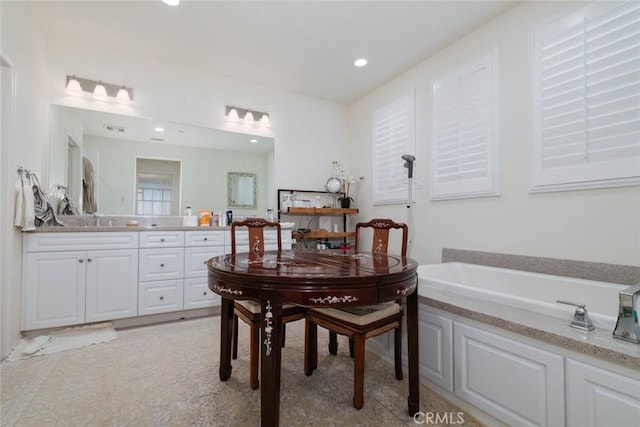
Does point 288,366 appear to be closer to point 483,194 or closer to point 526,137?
point 483,194

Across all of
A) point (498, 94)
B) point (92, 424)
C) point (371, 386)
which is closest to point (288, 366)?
point (371, 386)

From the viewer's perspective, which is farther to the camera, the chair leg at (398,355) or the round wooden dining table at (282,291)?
the chair leg at (398,355)

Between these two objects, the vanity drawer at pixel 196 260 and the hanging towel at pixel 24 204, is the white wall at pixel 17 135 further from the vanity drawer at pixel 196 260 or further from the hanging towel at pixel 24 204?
the vanity drawer at pixel 196 260

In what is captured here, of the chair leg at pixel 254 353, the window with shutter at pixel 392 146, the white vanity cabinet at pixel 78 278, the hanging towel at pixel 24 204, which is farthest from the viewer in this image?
the window with shutter at pixel 392 146

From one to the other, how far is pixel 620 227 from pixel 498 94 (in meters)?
1.31

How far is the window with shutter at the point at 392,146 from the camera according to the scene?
3.28 metres

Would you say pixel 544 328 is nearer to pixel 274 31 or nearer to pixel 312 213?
pixel 312 213

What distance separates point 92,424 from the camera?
142 centimetres

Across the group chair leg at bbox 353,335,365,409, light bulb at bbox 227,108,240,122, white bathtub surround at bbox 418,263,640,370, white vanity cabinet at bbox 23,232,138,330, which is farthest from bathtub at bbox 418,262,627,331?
light bulb at bbox 227,108,240,122

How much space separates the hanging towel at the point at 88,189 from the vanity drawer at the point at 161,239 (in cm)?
69

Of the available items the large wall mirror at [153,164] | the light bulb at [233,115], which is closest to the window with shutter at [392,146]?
the large wall mirror at [153,164]

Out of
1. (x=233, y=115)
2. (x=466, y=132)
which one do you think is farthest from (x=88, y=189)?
(x=466, y=132)

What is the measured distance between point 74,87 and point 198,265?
2064mm

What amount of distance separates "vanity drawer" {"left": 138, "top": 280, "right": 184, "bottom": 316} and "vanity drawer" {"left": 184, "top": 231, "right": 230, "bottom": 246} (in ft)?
1.36
